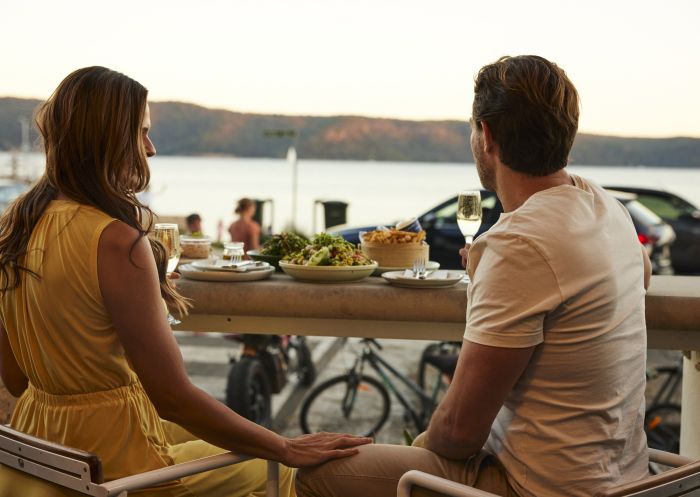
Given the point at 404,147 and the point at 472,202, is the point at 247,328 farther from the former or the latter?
the point at 404,147

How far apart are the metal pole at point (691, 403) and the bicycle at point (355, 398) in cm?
305

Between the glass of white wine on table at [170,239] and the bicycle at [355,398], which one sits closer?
the glass of white wine on table at [170,239]

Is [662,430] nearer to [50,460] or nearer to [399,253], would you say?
[399,253]

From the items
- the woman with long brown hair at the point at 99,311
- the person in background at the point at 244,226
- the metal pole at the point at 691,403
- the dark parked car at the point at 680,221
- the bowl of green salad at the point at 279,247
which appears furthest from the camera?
the dark parked car at the point at 680,221

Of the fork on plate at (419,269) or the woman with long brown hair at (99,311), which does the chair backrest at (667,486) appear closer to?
the woman with long brown hair at (99,311)

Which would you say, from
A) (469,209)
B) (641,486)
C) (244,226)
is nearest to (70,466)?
(641,486)

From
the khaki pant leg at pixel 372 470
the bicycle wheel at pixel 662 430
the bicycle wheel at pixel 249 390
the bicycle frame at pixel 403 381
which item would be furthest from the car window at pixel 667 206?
the khaki pant leg at pixel 372 470

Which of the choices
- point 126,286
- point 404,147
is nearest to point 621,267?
point 126,286

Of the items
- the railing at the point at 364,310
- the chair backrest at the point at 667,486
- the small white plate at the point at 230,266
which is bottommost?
the chair backrest at the point at 667,486

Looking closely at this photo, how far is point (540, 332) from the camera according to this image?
5.71 ft

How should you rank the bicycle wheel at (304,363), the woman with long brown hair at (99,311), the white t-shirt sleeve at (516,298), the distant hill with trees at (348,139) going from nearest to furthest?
the white t-shirt sleeve at (516,298) < the woman with long brown hair at (99,311) < the bicycle wheel at (304,363) < the distant hill with trees at (348,139)

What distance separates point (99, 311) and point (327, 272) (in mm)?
1110

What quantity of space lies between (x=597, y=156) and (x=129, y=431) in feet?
192

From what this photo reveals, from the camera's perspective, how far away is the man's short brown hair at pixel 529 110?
1859 mm
